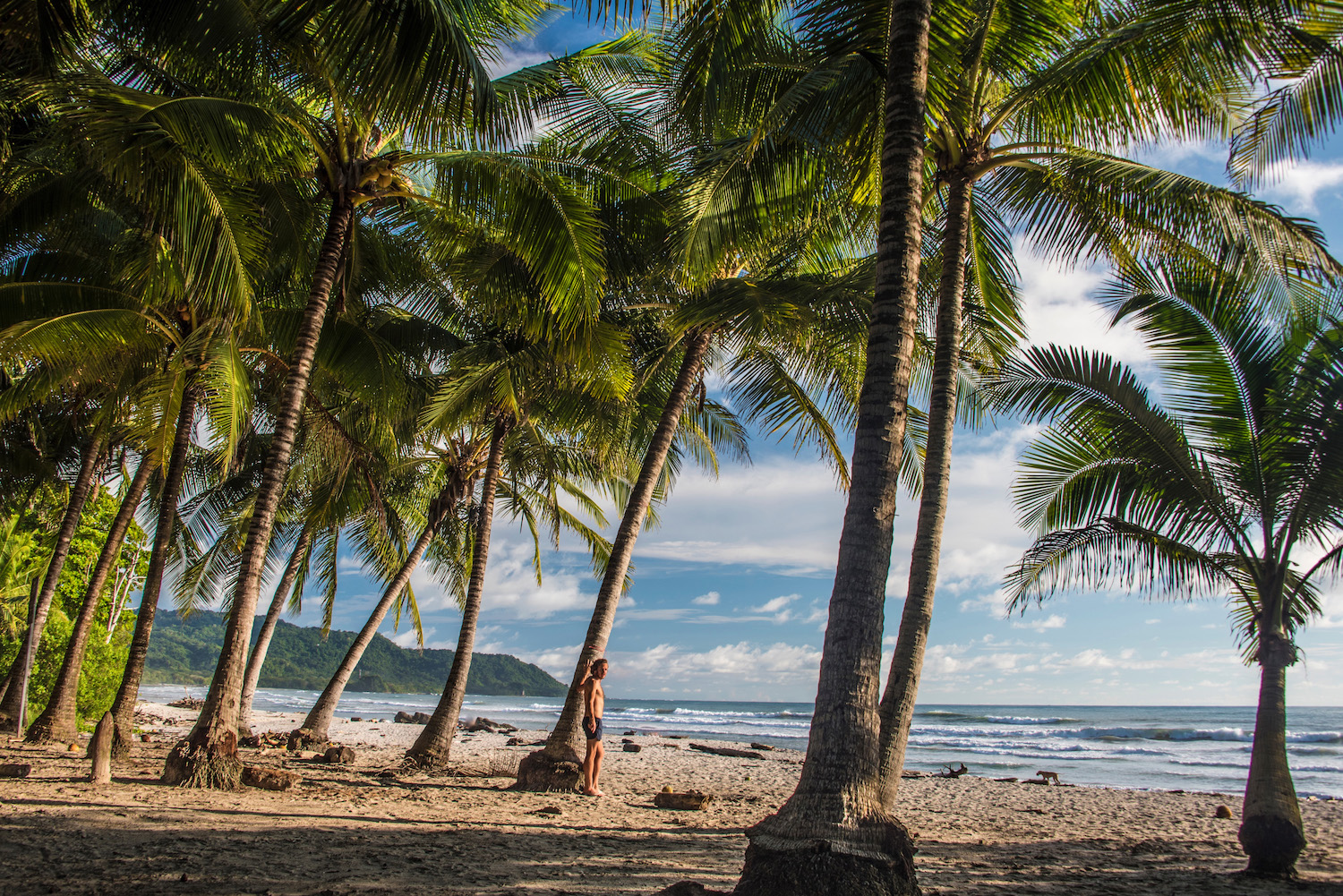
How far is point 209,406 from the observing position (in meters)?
9.09

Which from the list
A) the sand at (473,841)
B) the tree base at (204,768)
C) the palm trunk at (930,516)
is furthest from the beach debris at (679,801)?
the tree base at (204,768)

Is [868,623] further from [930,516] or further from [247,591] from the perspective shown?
[247,591]

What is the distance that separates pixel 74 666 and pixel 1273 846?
13.5m

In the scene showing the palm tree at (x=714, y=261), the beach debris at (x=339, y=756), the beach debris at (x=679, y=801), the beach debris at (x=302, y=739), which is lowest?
the beach debris at (x=302, y=739)

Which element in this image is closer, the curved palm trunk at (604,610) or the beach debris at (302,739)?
the curved palm trunk at (604,610)

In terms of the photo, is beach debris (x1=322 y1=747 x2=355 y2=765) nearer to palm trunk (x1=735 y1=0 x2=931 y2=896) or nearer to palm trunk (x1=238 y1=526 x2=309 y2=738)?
palm trunk (x1=238 y1=526 x2=309 y2=738)

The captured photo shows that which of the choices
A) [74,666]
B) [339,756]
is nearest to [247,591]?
[339,756]

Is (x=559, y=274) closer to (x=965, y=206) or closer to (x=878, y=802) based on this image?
(x=965, y=206)

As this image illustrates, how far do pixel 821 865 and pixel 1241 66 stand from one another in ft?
20.2

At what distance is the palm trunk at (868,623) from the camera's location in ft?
11.2

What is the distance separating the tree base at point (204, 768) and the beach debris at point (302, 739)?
528 centimetres

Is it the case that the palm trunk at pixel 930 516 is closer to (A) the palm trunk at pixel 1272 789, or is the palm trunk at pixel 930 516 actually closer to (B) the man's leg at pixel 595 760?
(A) the palm trunk at pixel 1272 789

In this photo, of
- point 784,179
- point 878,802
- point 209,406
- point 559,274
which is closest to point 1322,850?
point 878,802

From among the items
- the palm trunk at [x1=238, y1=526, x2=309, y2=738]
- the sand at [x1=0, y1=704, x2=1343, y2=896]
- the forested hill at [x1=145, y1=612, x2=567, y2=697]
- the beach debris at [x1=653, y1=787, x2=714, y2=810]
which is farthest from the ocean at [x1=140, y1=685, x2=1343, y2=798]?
the forested hill at [x1=145, y1=612, x2=567, y2=697]
